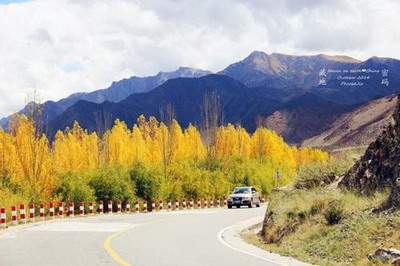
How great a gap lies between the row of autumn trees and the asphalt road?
9005 mm

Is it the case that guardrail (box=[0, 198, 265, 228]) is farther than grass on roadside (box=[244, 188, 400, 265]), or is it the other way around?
guardrail (box=[0, 198, 265, 228])

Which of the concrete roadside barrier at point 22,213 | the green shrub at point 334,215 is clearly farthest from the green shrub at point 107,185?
the green shrub at point 334,215

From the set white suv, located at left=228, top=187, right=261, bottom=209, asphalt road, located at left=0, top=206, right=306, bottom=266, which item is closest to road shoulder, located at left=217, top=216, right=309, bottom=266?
asphalt road, located at left=0, top=206, right=306, bottom=266

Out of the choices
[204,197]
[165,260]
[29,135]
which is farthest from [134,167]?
[165,260]

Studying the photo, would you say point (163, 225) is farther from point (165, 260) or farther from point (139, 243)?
point (165, 260)

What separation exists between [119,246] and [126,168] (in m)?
30.7

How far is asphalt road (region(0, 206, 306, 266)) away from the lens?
13375mm

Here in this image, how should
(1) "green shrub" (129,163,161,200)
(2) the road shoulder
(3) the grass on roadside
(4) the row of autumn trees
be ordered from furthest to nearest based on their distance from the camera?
1. (1) "green shrub" (129,163,161,200)
2. (4) the row of autumn trees
3. (2) the road shoulder
4. (3) the grass on roadside

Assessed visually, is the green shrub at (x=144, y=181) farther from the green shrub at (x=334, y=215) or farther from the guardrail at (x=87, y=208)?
the green shrub at (x=334, y=215)

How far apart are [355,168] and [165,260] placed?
9.60 metres

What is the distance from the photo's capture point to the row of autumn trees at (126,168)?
126 ft

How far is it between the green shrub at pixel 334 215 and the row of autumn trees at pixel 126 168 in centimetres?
1164

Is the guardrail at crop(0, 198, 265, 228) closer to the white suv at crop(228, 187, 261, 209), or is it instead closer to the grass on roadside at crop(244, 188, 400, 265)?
the white suv at crop(228, 187, 261, 209)

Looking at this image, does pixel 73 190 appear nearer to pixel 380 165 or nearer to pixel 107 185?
pixel 107 185
